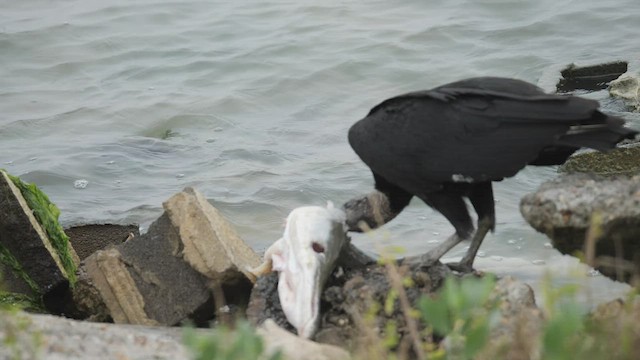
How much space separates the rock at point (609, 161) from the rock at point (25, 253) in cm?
344

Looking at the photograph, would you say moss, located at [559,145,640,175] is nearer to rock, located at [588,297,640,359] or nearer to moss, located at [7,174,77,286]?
moss, located at [7,174,77,286]

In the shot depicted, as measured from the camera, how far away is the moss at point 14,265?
18.3 feet

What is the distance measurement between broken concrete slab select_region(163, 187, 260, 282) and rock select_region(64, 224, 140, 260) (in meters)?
1.44

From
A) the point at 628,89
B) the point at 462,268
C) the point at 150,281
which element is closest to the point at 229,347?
the point at 462,268

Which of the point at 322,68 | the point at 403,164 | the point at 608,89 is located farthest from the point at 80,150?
the point at 403,164

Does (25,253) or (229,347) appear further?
(25,253)

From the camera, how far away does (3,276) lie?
18.1 ft

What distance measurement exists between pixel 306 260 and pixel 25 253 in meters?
1.78

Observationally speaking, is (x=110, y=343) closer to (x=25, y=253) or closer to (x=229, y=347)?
(x=229, y=347)

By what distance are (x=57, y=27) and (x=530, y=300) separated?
10244mm

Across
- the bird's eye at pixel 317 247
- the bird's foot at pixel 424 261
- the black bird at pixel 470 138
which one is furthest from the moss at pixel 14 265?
the bird's foot at pixel 424 261

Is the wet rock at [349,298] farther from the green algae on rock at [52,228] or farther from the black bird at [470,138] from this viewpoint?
the green algae on rock at [52,228]

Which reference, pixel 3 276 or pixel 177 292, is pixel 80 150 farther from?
pixel 177 292

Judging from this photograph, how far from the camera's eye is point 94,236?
21.8 ft
